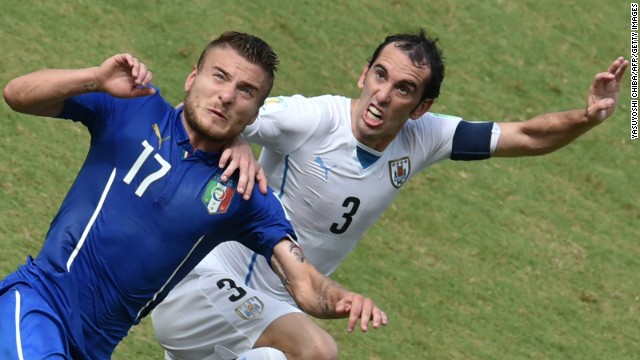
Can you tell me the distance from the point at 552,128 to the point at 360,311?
2731 millimetres

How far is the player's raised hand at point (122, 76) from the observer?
5.27 m

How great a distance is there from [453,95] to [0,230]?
17.7 feet

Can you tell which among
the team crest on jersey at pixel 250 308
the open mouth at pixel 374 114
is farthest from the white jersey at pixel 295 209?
the open mouth at pixel 374 114

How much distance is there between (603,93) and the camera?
286 inches

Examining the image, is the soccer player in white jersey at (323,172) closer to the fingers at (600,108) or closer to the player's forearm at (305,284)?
the fingers at (600,108)

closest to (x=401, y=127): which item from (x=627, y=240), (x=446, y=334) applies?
(x=446, y=334)

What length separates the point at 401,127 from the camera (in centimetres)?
712

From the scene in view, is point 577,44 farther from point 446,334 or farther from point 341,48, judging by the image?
point 446,334

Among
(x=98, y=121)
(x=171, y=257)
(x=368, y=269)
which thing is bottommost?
(x=368, y=269)

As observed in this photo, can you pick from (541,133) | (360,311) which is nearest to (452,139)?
(541,133)

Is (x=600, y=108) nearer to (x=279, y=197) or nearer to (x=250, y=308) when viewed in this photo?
(x=279, y=197)

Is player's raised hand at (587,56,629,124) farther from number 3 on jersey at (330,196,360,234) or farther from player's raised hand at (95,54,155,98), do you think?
player's raised hand at (95,54,155,98)

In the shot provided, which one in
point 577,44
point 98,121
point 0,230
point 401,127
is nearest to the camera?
point 98,121

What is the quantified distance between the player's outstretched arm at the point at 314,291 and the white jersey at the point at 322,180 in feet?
3.59
